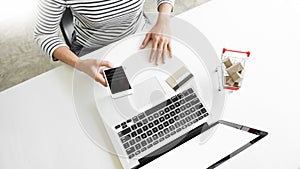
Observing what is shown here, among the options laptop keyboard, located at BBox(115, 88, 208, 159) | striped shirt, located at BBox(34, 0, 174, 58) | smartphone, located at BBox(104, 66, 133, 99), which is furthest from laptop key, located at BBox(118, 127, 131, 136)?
striped shirt, located at BBox(34, 0, 174, 58)

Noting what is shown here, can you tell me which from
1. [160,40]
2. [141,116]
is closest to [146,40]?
[160,40]

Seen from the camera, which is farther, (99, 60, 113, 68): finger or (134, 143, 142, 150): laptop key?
(99, 60, 113, 68): finger

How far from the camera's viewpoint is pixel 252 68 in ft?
3.32

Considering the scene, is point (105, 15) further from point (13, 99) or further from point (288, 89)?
point (288, 89)

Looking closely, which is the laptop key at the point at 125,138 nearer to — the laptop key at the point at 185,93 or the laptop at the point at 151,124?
the laptop at the point at 151,124

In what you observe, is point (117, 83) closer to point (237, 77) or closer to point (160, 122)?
point (160, 122)

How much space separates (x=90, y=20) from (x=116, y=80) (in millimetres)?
243

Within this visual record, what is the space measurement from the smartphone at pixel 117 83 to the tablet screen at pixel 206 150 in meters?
0.21

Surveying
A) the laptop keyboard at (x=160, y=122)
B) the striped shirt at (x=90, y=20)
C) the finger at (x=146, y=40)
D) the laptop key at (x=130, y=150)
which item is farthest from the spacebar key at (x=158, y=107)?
the striped shirt at (x=90, y=20)

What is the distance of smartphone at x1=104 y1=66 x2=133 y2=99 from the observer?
36.4 inches

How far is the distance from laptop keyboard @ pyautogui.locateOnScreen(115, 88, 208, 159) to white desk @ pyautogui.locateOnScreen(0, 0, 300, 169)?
0.20 ft

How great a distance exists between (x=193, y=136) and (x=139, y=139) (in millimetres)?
143

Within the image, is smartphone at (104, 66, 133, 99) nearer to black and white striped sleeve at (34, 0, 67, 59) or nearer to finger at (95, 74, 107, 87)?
finger at (95, 74, 107, 87)

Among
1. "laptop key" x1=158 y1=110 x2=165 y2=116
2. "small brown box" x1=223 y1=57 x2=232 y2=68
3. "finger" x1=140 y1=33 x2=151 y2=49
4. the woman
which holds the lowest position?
"laptop key" x1=158 y1=110 x2=165 y2=116
